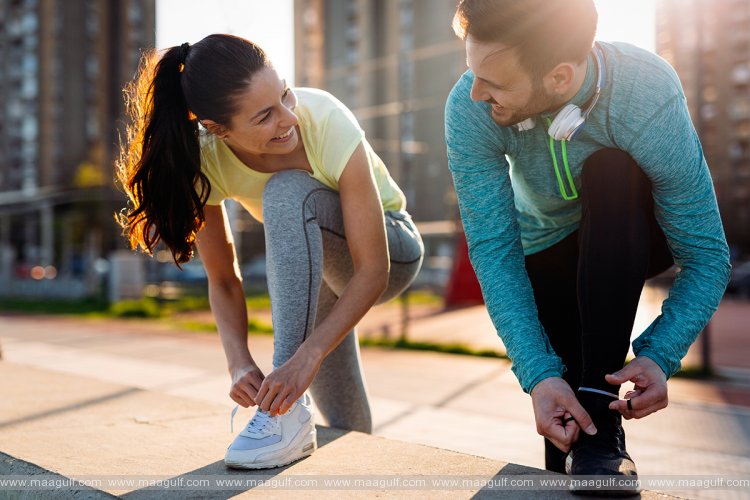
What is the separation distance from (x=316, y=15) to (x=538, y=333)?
47.7 m

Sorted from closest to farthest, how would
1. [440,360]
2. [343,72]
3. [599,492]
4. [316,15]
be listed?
[599,492] → [440,360] → [343,72] → [316,15]

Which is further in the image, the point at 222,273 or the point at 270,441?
the point at 222,273

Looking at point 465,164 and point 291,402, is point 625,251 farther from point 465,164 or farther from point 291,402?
point 291,402

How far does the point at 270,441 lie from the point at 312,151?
64cm

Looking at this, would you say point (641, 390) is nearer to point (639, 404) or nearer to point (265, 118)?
point (639, 404)

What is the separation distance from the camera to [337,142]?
5.58 feet

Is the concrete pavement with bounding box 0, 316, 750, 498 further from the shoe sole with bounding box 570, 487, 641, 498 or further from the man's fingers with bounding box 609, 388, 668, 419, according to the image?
the man's fingers with bounding box 609, 388, 668, 419

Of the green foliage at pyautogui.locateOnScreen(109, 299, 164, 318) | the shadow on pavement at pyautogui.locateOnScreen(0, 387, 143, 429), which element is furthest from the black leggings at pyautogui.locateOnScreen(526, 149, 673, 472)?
the green foliage at pyautogui.locateOnScreen(109, 299, 164, 318)

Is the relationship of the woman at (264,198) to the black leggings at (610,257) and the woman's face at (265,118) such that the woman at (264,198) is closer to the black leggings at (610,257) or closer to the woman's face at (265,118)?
the woman's face at (265,118)

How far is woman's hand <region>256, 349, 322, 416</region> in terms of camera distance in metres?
1.48

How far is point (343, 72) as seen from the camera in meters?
11.3

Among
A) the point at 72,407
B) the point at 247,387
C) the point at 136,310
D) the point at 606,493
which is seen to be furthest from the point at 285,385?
the point at 136,310

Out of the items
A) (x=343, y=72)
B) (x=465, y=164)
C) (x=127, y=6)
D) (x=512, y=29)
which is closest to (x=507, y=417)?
(x=465, y=164)

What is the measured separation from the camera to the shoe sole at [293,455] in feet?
5.06
